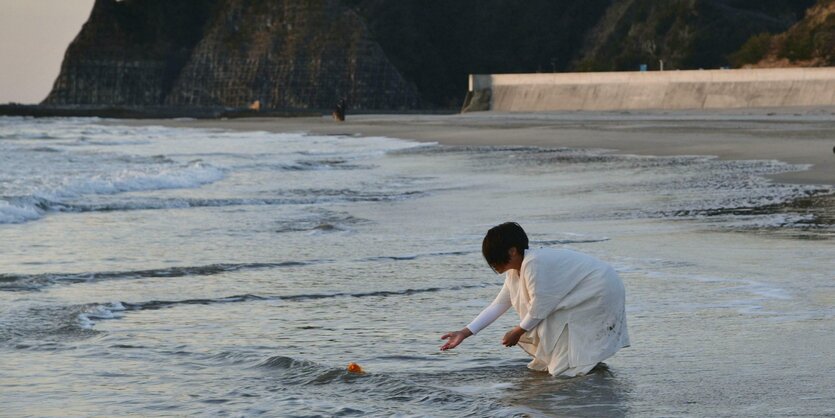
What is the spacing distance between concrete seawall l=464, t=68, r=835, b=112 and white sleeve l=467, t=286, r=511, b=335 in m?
35.9

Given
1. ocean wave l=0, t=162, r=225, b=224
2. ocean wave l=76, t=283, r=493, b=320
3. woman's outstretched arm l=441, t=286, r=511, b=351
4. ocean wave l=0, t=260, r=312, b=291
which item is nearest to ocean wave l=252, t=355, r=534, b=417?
woman's outstretched arm l=441, t=286, r=511, b=351

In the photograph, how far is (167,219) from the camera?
14359 mm

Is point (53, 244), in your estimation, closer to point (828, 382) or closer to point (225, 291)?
point (225, 291)

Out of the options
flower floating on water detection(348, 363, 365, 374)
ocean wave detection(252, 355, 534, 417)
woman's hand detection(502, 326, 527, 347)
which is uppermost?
woman's hand detection(502, 326, 527, 347)

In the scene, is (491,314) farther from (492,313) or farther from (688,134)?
(688,134)

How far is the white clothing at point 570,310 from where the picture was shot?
6180mm

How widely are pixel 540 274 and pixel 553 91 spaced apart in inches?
1958

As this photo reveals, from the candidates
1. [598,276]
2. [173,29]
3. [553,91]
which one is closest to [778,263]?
[598,276]

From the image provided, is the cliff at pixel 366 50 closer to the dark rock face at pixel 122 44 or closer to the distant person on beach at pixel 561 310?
the dark rock face at pixel 122 44

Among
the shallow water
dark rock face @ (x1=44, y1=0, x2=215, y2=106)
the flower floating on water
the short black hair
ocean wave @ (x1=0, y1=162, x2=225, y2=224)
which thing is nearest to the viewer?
the shallow water

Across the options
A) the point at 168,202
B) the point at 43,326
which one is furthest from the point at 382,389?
the point at 168,202

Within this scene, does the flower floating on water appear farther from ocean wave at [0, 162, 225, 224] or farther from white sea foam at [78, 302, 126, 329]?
ocean wave at [0, 162, 225, 224]

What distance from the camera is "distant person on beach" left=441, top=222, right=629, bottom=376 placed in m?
6.16

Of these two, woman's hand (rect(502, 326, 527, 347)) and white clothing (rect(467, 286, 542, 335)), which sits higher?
white clothing (rect(467, 286, 542, 335))
